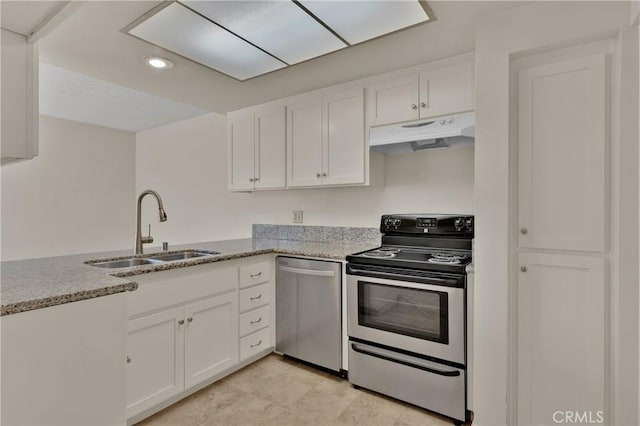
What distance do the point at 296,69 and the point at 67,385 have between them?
6.89ft

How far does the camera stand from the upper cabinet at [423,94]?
2.00 m

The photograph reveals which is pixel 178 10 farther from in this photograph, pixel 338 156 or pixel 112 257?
pixel 112 257

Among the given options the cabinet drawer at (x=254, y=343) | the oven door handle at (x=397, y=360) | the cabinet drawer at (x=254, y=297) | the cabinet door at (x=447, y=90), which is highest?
the cabinet door at (x=447, y=90)

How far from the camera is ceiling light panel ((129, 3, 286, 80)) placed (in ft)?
5.36

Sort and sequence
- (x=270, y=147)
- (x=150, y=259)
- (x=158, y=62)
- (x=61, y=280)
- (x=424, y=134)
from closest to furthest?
(x=61, y=280) → (x=158, y=62) → (x=424, y=134) → (x=150, y=259) → (x=270, y=147)

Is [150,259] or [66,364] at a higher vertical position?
[150,259]

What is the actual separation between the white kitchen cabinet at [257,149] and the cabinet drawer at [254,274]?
742 mm

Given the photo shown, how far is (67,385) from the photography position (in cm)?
120

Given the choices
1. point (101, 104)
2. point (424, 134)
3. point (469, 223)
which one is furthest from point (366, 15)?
point (101, 104)

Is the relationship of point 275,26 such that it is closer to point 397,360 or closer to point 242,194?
point 397,360

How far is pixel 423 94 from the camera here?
2.14 meters

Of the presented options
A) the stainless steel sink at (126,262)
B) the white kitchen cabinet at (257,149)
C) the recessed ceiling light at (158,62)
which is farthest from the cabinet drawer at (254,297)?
the recessed ceiling light at (158,62)

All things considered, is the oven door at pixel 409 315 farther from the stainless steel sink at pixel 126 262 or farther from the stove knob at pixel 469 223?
the stainless steel sink at pixel 126 262

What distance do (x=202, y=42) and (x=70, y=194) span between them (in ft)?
12.6
